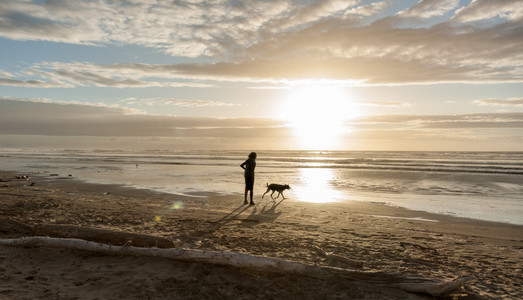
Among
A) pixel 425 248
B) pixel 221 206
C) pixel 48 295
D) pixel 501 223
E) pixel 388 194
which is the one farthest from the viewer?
pixel 388 194

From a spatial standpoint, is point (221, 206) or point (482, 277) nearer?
point (482, 277)

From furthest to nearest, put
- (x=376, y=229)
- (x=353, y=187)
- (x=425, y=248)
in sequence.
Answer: (x=353, y=187)
(x=376, y=229)
(x=425, y=248)

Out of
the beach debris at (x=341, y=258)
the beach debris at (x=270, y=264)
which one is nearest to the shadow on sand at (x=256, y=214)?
the beach debris at (x=341, y=258)

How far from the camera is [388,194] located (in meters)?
17.7

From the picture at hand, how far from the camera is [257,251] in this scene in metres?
6.91

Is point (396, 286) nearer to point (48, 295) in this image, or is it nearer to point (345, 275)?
point (345, 275)

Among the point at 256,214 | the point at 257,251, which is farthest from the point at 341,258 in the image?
the point at 256,214

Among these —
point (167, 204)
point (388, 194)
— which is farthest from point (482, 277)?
point (388, 194)

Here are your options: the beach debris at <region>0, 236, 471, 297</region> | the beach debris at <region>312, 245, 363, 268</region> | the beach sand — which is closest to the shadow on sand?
the beach sand

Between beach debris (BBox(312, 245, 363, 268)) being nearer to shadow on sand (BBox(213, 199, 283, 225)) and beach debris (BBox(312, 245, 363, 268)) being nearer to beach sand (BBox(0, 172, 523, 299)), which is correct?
beach sand (BBox(0, 172, 523, 299))

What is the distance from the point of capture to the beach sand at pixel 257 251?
491 centimetres

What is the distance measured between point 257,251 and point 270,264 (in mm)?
1565

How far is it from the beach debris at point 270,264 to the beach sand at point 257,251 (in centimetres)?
9

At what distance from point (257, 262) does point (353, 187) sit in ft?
52.9
